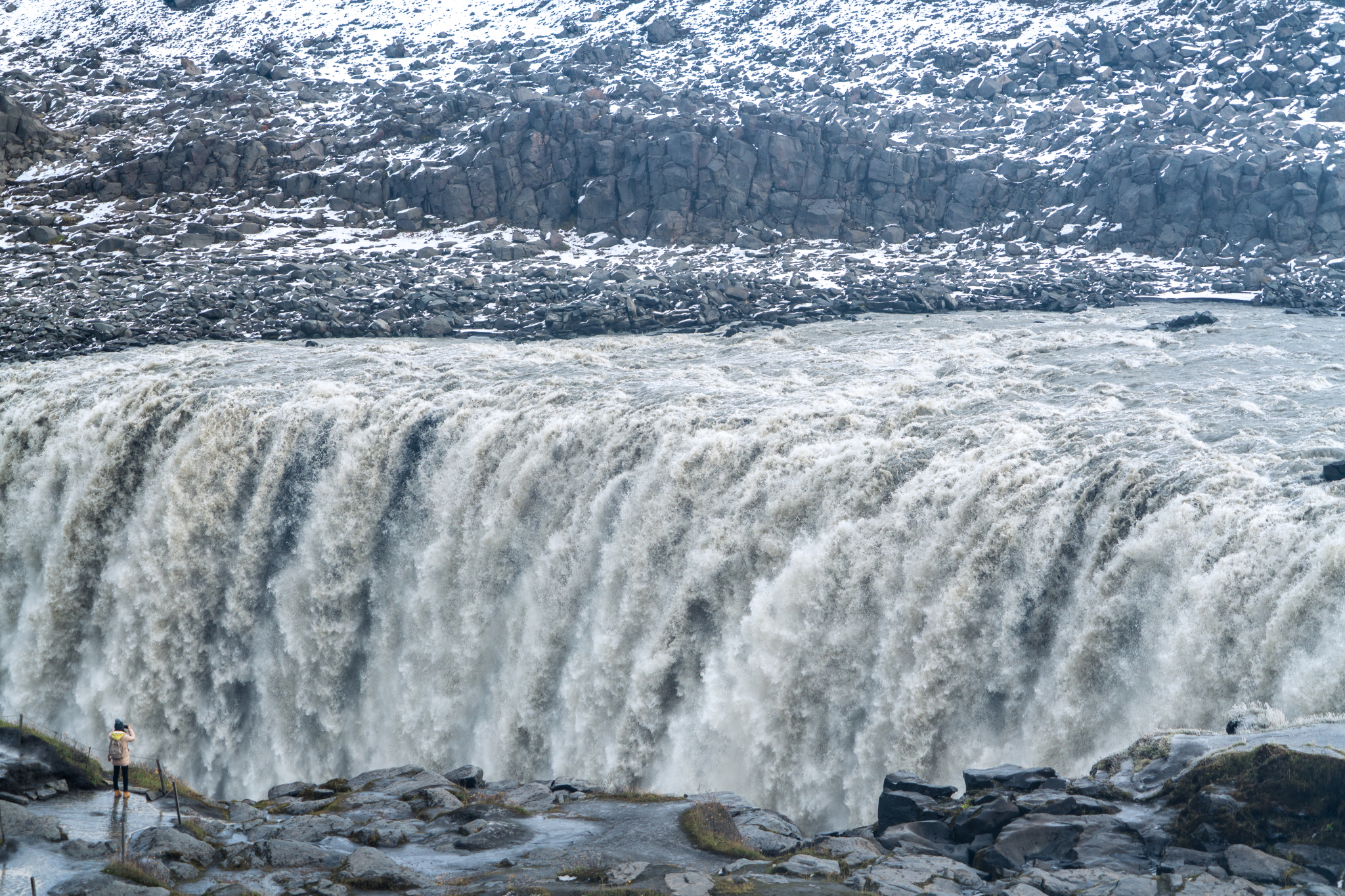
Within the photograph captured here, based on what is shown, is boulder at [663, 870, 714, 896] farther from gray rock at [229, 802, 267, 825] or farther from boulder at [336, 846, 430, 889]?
gray rock at [229, 802, 267, 825]

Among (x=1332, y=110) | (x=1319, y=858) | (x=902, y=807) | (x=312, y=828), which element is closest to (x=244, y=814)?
(x=312, y=828)

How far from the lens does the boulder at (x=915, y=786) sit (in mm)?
14320

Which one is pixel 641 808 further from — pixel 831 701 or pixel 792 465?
pixel 792 465

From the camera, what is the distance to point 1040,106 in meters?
68.9

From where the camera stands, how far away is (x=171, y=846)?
13.4m

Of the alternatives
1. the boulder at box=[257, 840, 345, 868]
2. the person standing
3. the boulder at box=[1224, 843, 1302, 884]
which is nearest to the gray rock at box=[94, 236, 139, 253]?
the person standing

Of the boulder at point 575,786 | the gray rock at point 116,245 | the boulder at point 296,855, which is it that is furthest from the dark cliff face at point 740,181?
the boulder at point 296,855

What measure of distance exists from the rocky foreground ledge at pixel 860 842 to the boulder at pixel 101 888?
0.08 ft

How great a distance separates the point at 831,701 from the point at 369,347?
24.6 m

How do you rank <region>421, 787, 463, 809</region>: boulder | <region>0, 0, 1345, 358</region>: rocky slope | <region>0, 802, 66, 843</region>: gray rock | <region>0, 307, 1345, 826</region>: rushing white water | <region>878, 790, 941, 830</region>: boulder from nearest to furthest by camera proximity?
<region>0, 802, 66, 843</region>: gray rock → <region>878, 790, 941, 830</region>: boulder → <region>0, 307, 1345, 826</region>: rushing white water → <region>421, 787, 463, 809</region>: boulder → <region>0, 0, 1345, 358</region>: rocky slope

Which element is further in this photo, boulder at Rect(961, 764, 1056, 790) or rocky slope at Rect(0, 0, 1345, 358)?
rocky slope at Rect(0, 0, 1345, 358)

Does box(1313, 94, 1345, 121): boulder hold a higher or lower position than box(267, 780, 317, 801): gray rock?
higher

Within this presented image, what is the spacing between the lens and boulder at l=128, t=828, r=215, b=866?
523 inches

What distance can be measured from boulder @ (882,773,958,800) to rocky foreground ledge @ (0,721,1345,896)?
0.04 metres
